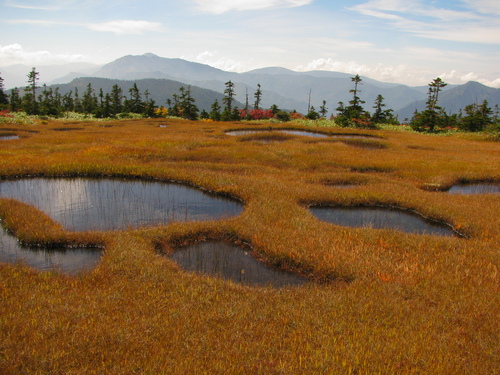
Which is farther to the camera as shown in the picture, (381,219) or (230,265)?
(381,219)

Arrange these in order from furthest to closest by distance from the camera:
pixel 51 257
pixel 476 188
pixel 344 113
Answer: pixel 344 113 < pixel 476 188 < pixel 51 257

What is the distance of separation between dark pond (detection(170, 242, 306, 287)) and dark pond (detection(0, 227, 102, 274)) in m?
2.88

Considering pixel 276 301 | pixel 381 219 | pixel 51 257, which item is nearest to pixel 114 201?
pixel 51 257

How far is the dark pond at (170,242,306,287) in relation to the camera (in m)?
10.2

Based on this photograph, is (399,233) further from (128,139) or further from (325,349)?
(128,139)

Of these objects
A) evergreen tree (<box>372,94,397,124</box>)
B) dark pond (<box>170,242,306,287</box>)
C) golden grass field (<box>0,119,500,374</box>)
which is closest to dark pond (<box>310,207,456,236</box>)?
golden grass field (<box>0,119,500,374</box>)

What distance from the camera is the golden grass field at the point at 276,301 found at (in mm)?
6043

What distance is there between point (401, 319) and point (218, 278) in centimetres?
514

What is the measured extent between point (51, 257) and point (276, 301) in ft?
26.9

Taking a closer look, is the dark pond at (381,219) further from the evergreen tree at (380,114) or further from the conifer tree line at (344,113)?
the evergreen tree at (380,114)

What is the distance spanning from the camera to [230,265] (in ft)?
36.2

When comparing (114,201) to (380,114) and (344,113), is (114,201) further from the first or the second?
(380,114)

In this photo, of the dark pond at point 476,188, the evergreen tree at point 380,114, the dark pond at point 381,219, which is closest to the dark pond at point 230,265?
the dark pond at point 381,219

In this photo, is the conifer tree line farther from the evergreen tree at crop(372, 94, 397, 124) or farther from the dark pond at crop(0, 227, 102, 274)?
the dark pond at crop(0, 227, 102, 274)
